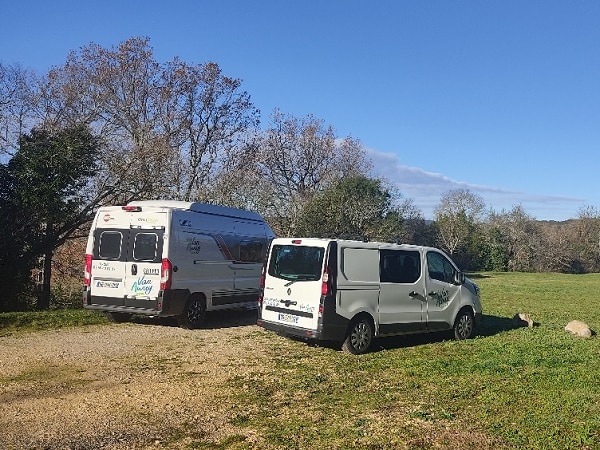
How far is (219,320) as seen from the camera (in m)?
12.9

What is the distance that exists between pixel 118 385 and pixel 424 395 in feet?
12.4

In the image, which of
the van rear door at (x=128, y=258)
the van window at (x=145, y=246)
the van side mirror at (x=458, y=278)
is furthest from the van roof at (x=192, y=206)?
the van side mirror at (x=458, y=278)

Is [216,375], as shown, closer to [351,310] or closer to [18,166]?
[351,310]

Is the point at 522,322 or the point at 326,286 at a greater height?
the point at 326,286

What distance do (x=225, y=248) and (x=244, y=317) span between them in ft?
6.92

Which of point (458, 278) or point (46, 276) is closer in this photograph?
point (458, 278)

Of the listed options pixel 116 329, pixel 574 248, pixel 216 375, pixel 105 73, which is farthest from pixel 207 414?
pixel 574 248

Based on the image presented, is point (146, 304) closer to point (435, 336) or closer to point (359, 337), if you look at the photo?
point (359, 337)

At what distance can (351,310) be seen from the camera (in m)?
9.17

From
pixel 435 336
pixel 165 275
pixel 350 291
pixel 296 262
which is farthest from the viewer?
pixel 435 336

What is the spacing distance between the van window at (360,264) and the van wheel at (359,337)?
28.9 inches

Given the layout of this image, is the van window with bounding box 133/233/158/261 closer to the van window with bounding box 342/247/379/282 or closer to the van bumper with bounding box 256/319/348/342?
the van bumper with bounding box 256/319/348/342

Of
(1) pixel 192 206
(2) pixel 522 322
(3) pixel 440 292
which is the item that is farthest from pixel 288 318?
(2) pixel 522 322

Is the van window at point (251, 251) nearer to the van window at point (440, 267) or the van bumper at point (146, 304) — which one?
the van bumper at point (146, 304)
